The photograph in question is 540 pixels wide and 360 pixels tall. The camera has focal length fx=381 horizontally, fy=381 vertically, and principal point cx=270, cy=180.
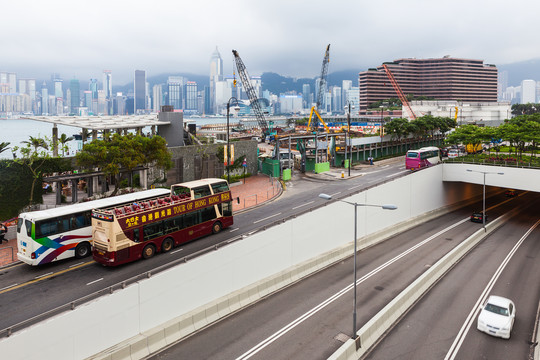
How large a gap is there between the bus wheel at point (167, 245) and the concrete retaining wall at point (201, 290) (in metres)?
5.33

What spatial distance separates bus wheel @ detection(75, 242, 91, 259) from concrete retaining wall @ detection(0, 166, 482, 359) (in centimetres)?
961

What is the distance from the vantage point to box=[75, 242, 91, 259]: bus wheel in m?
27.4

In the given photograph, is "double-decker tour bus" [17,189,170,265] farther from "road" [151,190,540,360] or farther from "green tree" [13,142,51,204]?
"road" [151,190,540,360]

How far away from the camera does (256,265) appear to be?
Answer: 92.9ft

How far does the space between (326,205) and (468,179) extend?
2956 cm

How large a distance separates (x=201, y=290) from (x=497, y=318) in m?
18.3

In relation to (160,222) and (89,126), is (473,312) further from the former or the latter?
(89,126)

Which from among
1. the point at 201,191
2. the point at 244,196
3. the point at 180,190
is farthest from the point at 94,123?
the point at 201,191

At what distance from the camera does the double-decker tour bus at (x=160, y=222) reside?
25.2m

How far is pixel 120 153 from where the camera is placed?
127ft

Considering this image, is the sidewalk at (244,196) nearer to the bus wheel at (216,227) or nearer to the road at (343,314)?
the bus wheel at (216,227)

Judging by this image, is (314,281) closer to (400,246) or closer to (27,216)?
(400,246)

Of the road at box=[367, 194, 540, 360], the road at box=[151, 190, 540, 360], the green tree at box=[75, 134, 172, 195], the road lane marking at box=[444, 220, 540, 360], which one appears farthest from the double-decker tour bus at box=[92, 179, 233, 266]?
the road lane marking at box=[444, 220, 540, 360]

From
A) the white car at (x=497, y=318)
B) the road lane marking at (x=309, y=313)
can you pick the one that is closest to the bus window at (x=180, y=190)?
the road lane marking at (x=309, y=313)
